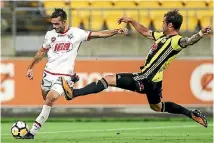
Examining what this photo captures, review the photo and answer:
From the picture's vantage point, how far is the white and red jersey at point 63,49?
1413 cm

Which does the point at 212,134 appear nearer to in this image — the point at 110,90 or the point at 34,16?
the point at 110,90

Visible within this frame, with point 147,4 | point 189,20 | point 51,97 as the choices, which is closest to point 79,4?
point 147,4

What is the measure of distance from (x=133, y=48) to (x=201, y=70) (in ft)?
6.79

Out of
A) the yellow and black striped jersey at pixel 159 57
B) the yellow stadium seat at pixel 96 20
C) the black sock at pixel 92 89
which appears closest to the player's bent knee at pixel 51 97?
the black sock at pixel 92 89

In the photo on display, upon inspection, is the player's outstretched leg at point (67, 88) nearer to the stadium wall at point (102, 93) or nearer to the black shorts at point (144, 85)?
the black shorts at point (144, 85)

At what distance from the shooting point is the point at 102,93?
69.1 ft

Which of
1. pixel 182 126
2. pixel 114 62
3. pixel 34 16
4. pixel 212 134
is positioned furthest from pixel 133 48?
pixel 212 134

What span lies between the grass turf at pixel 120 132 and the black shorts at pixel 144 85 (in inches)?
31.0

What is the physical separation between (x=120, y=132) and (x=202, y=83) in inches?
225

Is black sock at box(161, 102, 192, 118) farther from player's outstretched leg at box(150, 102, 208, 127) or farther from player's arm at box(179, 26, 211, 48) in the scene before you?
player's arm at box(179, 26, 211, 48)

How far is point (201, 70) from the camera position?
2111 cm

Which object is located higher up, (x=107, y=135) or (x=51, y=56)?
(x=51, y=56)

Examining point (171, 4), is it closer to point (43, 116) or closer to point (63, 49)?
point (63, 49)

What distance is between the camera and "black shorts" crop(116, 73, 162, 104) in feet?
44.0
